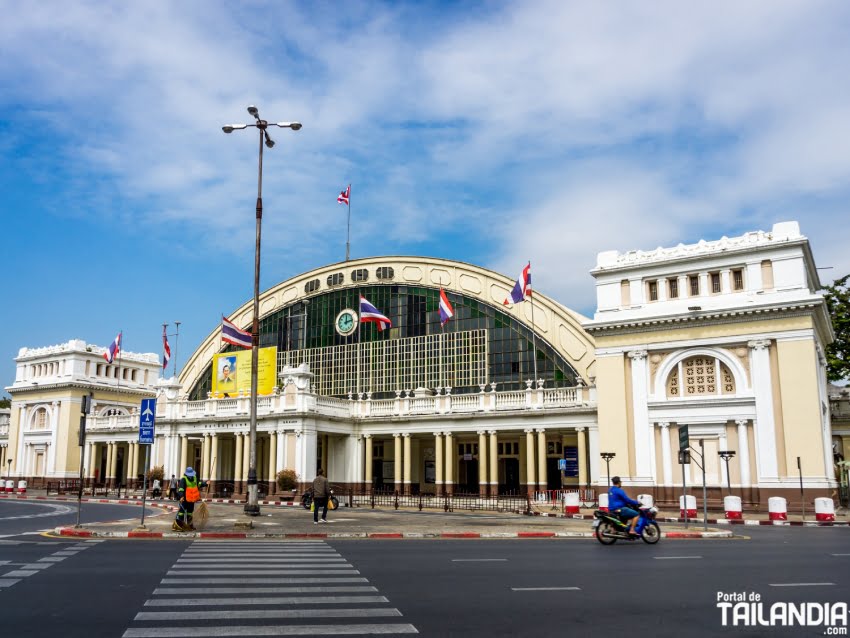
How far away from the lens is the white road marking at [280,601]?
11.1 m

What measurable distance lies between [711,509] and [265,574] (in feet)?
107

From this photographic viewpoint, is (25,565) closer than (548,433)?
Yes

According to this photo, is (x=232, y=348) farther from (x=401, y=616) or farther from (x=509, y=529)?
(x=401, y=616)

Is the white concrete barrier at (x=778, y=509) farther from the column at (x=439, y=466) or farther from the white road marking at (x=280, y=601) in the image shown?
the white road marking at (x=280, y=601)

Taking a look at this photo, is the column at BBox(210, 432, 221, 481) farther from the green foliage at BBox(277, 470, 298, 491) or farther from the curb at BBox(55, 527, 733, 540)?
the curb at BBox(55, 527, 733, 540)

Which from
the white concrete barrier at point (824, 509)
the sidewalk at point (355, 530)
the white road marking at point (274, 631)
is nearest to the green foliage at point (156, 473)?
the sidewalk at point (355, 530)

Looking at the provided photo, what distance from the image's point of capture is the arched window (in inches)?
1665

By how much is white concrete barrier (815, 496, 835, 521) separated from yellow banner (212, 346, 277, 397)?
129ft

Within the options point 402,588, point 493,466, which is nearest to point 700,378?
point 493,466

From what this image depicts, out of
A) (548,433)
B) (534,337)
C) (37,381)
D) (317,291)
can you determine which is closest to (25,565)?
(548,433)

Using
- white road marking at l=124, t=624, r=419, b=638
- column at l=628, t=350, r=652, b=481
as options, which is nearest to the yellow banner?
column at l=628, t=350, r=652, b=481

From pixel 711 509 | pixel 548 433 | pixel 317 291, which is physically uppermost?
pixel 317 291

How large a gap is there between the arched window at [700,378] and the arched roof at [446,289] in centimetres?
1111

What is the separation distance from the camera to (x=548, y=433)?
2074 inches
